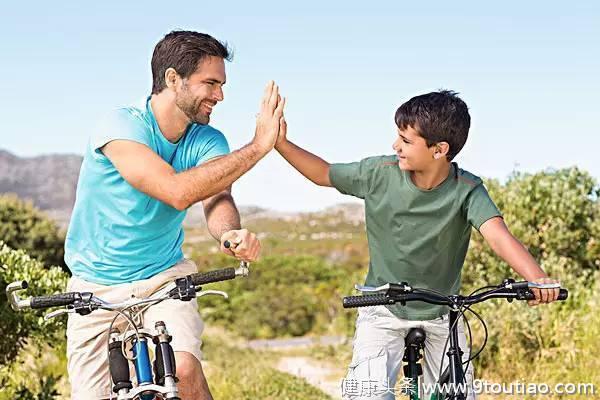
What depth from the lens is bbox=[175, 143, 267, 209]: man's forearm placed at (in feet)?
12.7

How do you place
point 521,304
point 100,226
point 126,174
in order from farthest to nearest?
point 521,304
point 100,226
point 126,174

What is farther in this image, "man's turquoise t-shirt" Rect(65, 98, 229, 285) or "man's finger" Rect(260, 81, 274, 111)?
"man's turquoise t-shirt" Rect(65, 98, 229, 285)

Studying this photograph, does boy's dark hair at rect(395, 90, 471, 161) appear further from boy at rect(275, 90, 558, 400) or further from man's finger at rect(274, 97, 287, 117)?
man's finger at rect(274, 97, 287, 117)

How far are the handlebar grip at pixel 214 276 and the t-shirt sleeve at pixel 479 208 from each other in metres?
1.21

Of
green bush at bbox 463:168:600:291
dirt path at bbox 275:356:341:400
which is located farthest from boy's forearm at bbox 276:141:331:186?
green bush at bbox 463:168:600:291

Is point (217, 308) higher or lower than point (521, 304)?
higher

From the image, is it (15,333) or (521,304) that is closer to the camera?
(15,333)

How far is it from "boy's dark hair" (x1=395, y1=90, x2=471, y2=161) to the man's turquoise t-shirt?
2.71 feet

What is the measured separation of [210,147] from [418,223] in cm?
98

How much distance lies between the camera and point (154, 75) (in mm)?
4344

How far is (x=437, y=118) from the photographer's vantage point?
4301mm

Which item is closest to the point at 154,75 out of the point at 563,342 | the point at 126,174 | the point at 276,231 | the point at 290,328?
the point at 126,174

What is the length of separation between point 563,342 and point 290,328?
995cm

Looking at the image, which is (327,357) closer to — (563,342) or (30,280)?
(563,342)
